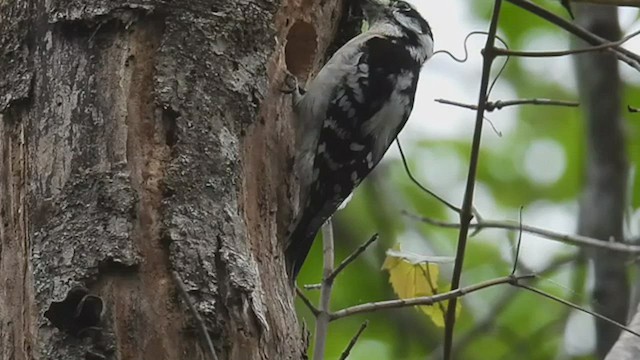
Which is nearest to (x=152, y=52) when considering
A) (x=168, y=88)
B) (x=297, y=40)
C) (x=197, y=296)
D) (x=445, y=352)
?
(x=168, y=88)

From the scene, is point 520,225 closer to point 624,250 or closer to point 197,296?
point 624,250

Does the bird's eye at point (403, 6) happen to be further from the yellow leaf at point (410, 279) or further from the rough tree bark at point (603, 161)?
the yellow leaf at point (410, 279)

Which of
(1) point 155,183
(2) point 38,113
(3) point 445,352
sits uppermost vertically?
(2) point 38,113

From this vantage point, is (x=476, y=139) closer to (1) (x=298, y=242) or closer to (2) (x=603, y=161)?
(1) (x=298, y=242)

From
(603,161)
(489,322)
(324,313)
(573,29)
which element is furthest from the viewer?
(489,322)

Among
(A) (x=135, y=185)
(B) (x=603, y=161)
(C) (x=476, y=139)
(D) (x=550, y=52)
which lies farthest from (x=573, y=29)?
(B) (x=603, y=161)

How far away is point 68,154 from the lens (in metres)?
2.47

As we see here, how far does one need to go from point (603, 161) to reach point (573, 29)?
155 cm

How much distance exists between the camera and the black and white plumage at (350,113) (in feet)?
11.2

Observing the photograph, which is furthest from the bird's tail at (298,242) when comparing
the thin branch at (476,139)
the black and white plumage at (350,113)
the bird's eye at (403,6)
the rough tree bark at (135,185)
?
the bird's eye at (403,6)

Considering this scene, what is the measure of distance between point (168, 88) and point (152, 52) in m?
0.11

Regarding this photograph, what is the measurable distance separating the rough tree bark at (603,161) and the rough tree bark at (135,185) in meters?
1.97

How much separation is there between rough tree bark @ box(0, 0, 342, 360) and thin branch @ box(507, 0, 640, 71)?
0.80 m

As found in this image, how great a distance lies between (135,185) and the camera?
8.09ft
